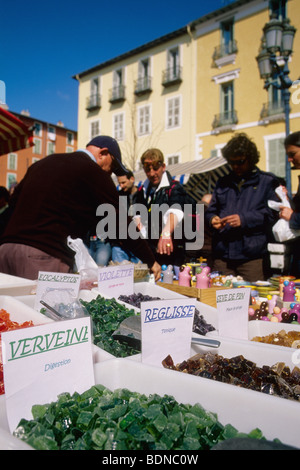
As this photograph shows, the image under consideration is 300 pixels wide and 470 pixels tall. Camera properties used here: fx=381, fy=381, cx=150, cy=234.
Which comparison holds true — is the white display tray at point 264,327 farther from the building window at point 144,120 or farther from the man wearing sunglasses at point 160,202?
the building window at point 144,120

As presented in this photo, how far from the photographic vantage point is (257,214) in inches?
97.2

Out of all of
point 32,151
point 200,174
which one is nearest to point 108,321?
point 200,174

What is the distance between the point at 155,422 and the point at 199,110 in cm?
1574

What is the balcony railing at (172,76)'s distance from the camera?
1586 centimetres

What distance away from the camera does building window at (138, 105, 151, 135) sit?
17469 millimetres

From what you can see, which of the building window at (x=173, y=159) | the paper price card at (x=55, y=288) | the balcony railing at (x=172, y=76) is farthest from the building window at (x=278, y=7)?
the paper price card at (x=55, y=288)

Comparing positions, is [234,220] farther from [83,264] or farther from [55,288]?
[55,288]

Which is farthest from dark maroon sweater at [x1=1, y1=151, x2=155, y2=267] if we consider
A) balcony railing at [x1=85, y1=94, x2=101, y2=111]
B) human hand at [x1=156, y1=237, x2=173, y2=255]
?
balcony railing at [x1=85, y1=94, x2=101, y2=111]

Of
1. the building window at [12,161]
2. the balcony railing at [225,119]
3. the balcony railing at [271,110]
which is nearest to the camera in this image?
the balcony railing at [271,110]

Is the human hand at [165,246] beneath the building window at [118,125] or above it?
beneath

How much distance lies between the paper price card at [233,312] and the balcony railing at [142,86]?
17.3 m

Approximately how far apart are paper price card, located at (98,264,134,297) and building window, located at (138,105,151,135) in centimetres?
1631

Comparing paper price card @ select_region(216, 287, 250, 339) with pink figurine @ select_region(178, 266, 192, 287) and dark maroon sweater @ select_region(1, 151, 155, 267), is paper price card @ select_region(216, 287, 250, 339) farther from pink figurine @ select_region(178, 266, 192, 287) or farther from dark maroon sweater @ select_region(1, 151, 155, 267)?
dark maroon sweater @ select_region(1, 151, 155, 267)
